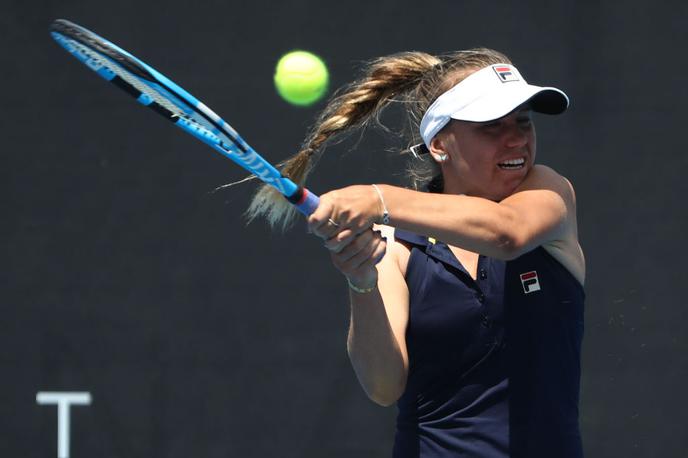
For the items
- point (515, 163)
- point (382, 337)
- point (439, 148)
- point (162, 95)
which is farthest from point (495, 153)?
point (162, 95)

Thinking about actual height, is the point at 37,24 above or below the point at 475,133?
above

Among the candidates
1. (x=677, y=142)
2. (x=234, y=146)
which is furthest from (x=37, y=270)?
(x=677, y=142)

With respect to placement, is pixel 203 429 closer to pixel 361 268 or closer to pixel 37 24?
pixel 37 24

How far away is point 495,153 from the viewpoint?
1.82 metres

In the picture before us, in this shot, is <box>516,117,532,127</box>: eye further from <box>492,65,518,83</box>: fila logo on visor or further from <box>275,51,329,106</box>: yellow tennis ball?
<box>275,51,329,106</box>: yellow tennis ball

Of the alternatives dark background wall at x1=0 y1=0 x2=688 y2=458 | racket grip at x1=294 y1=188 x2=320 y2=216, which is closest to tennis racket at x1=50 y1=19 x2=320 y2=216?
racket grip at x1=294 y1=188 x2=320 y2=216

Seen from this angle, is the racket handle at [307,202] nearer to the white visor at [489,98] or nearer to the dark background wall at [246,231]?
the white visor at [489,98]

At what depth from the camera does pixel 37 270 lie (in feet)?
10.8

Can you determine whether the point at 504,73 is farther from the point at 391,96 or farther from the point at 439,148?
the point at 391,96

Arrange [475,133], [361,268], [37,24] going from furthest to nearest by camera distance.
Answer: [37,24]
[475,133]
[361,268]

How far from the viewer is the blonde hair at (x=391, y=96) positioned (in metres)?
1.95

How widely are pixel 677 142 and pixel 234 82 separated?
4.32 feet

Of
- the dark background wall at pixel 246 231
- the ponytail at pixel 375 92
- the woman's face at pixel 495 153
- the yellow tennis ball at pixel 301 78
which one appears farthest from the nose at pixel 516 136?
the yellow tennis ball at pixel 301 78

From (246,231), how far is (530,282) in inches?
63.0
